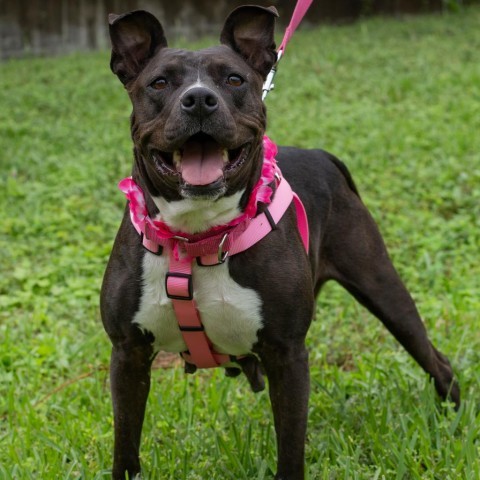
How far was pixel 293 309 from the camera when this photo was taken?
3051 millimetres

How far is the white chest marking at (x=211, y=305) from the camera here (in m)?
3.01

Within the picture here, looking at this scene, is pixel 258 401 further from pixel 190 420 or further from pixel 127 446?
pixel 127 446

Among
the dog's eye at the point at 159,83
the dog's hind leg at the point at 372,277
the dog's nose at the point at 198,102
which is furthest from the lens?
the dog's hind leg at the point at 372,277

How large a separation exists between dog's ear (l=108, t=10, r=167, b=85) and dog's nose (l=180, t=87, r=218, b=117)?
1.70ft

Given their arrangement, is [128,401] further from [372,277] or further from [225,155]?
[372,277]

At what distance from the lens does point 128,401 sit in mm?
3268

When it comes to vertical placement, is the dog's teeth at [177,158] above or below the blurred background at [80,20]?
above

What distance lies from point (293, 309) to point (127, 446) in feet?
2.80

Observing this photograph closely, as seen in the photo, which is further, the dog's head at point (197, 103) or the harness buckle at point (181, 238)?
the harness buckle at point (181, 238)

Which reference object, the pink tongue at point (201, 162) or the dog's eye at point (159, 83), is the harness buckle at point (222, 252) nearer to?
the pink tongue at point (201, 162)

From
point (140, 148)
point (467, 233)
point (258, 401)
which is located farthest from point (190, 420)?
point (467, 233)

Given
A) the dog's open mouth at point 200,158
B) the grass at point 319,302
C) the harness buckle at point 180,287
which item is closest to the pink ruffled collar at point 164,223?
the harness buckle at point 180,287

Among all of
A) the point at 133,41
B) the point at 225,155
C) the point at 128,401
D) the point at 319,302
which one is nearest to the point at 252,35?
the point at 133,41

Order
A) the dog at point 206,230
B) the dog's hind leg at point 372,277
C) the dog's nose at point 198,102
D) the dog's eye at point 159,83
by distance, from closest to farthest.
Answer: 1. the dog's nose at point 198,102
2. the dog at point 206,230
3. the dog's eye at point 159,83
4. the dog's hind leg at point 372,277
